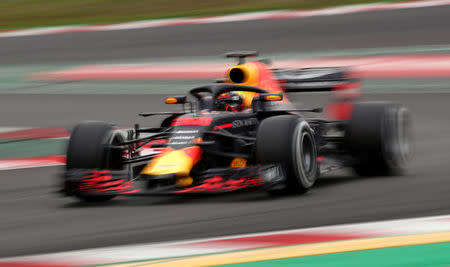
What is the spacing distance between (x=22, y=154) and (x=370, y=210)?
5.67 metres

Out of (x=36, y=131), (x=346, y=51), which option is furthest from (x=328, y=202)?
(x=346, y=51)

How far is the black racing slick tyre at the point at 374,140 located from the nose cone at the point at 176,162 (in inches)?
74.0

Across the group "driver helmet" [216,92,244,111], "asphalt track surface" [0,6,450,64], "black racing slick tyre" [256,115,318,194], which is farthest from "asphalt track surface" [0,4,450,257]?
"asphalt track surface" [0,6,450,64]

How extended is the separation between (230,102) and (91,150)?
1444 millimetres

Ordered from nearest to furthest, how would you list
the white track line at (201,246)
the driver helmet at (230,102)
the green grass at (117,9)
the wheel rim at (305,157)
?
the white track line at (201,246)
the wheel rim at (305,157)
the driver helmet at (230,102)
the green grass at (117,9)

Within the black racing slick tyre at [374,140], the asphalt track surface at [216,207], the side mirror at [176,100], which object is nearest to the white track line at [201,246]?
the asphalt track surface at [216,207]

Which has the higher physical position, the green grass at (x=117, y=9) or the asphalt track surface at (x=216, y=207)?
the green grass at (x=117, y=9)

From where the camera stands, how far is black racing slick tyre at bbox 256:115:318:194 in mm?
6871

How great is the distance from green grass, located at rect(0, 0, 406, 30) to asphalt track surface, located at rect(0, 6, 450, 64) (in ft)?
6.28

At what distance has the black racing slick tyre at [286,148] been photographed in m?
6.87

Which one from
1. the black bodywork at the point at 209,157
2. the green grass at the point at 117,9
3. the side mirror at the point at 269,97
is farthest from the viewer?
the green grass at the point at 117,9

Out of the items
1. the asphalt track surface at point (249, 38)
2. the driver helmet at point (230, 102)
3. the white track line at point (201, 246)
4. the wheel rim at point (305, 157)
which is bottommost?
the white track line at point (201, 246)

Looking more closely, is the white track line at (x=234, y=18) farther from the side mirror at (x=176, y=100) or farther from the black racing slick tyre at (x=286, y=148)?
the black racing slick tyre at (x=286, y=148)

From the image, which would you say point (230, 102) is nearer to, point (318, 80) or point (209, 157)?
point (209, 157)
